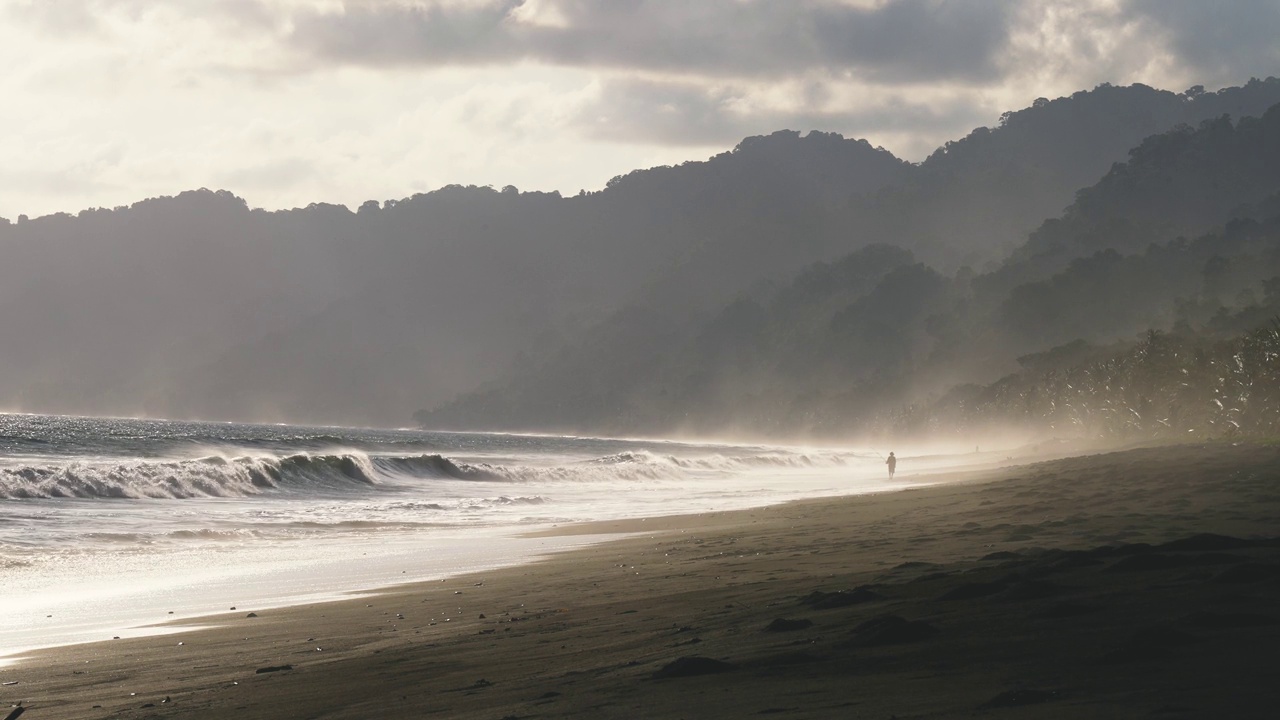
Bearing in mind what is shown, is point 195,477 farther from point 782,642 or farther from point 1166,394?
point 1166,394

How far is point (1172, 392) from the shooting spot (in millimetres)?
43312

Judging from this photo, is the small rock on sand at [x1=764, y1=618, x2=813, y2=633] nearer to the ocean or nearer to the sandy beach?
the sandy beach

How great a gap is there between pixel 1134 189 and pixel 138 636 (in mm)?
174814

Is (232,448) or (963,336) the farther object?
(963,336)

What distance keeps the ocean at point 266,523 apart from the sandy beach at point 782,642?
1.57m

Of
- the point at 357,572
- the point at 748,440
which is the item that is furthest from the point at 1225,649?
the point at 748,440

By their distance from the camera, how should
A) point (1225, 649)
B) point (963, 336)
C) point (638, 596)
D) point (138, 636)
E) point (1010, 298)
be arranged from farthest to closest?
point (963, 336) → point (1010, 298) → point (638, 596) → point (138, 636) → point (1225, 649)

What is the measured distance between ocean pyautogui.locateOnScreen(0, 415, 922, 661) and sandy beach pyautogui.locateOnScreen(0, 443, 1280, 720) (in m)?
1.57

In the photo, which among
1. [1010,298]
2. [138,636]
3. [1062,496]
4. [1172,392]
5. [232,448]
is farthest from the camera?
[1010,298]

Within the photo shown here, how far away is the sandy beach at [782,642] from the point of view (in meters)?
6.00

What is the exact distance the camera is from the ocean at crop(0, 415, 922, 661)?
13.8m

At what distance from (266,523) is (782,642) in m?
18.1

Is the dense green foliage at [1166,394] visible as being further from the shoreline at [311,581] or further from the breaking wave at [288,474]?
the shoreline at [311,581]

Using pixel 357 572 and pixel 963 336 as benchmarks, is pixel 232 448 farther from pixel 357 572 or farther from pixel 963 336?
pixel 963 336
